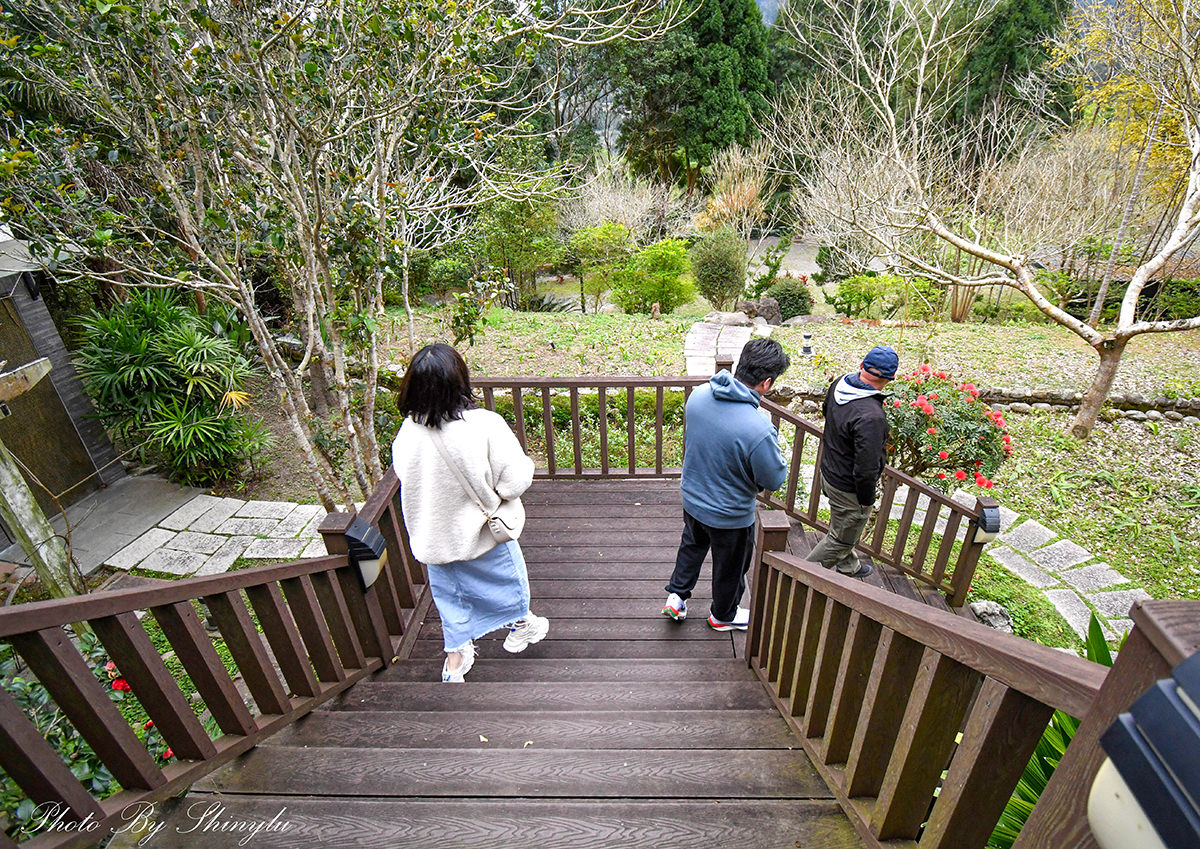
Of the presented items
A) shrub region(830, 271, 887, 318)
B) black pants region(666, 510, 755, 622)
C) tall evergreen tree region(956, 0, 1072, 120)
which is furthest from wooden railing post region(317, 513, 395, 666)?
tall evergreen tree region(956, 0, 1072, 120)

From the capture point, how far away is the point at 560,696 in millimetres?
2127

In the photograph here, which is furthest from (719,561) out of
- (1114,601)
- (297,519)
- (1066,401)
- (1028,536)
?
(1066,401)

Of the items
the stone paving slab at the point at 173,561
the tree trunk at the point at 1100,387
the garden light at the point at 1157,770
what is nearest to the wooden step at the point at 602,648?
the garden light at the point at 1157,770

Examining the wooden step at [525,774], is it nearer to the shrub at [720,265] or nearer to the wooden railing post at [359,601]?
the wooden railing post at [359,601]

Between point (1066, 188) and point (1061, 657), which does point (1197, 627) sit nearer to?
point (1061, 657)

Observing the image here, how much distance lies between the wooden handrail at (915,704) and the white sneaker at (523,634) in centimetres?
114

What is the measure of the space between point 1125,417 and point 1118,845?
793cm

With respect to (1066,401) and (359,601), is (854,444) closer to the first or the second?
(359,601)

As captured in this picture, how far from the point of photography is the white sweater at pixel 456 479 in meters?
1.96

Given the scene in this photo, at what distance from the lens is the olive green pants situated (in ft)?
9.80

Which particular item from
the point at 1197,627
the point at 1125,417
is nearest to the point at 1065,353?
the point at 1125,417

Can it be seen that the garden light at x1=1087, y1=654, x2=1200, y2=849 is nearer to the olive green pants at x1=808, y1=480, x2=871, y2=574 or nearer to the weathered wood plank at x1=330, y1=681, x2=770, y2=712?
the weathered wood plank at x1=330, y1=681, x2=770, y2=712

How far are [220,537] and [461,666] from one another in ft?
11.2

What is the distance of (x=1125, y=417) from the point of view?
21.2 ft
